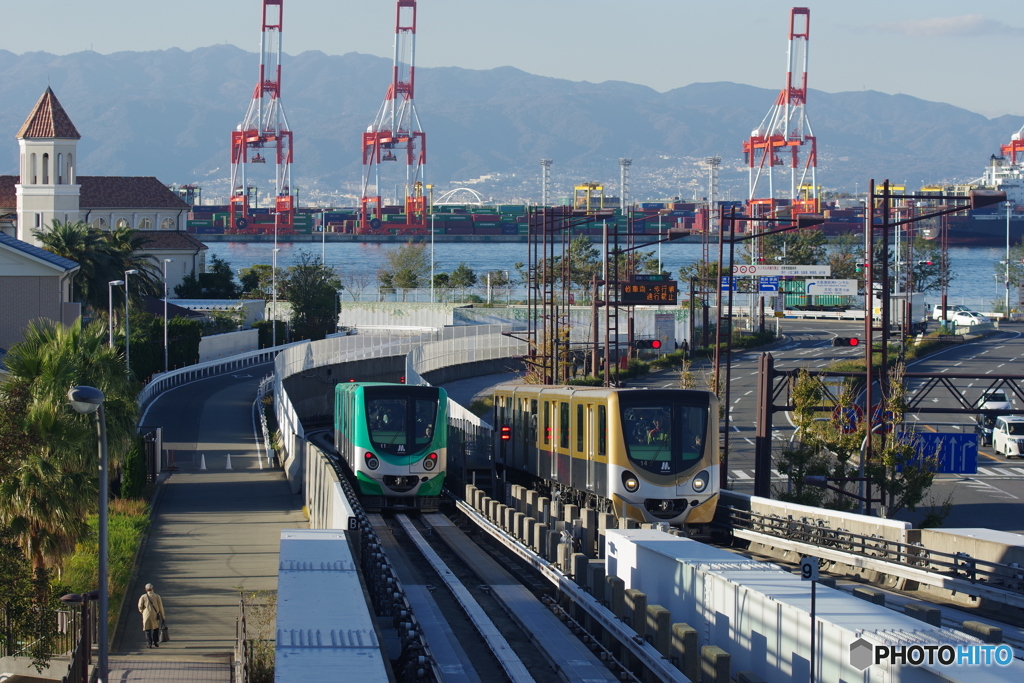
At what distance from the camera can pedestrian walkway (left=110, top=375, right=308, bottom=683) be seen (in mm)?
15172

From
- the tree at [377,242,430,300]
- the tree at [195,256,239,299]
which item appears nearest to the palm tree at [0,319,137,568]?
the tree at [195,256,239,299]

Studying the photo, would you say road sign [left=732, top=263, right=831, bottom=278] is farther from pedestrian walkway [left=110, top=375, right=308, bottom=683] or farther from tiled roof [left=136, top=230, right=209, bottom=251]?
tiled roof [left=136, top=230, right=209, bottom=251]

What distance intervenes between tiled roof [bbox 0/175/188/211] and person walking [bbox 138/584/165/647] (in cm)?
9411

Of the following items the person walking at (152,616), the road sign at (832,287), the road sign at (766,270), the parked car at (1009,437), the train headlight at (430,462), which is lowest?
the parked car at (1009,437)

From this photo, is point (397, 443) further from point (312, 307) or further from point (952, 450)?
point (312, 307)

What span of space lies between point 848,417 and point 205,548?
13.6m

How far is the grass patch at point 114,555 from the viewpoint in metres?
18.0

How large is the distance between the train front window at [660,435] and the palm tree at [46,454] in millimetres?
8624

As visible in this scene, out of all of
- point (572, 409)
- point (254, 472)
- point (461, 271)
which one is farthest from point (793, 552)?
point (461, 271)

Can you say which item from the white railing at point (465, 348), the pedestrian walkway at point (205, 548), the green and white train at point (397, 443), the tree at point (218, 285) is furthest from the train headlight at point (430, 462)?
the tree at point (218, 285)

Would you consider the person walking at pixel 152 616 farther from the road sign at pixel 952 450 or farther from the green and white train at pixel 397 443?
the road sign at pixel 952 450

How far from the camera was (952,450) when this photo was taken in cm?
2745

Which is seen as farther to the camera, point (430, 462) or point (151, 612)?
point (430, 462)

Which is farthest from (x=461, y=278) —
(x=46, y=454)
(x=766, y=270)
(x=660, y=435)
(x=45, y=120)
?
(x=46, y=454)
